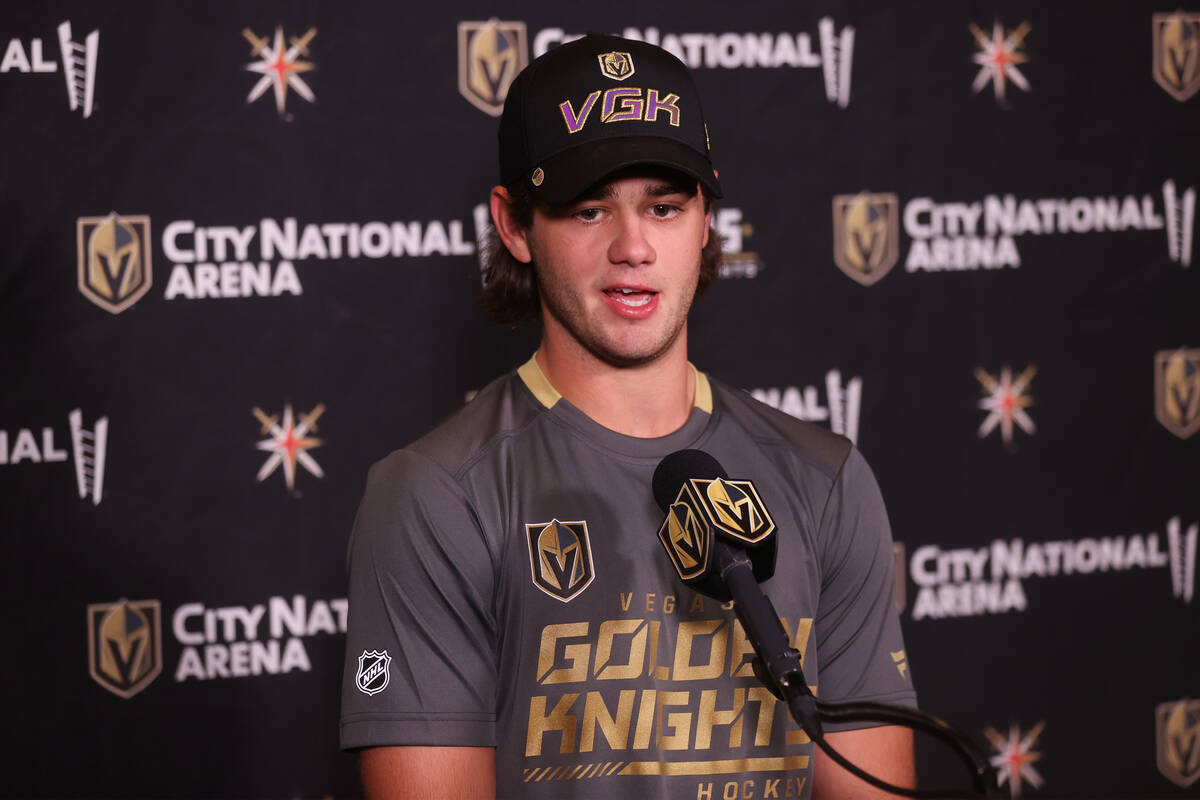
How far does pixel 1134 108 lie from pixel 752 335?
935 mm

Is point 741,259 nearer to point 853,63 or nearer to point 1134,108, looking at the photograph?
point 853,63

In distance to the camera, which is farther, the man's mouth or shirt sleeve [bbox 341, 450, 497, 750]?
the man's mouth

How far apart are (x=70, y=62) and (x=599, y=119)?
1.03 meters

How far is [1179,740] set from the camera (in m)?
2.48

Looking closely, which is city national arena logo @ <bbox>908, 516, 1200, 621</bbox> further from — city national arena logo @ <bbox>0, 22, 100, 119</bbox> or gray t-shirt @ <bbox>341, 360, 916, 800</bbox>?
city national arena logo @ <bbox>0, 22, 100, 119</bbox>

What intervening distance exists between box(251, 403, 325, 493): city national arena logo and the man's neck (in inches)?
29.1

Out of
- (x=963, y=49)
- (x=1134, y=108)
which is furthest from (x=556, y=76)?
(x=1134, y=108)

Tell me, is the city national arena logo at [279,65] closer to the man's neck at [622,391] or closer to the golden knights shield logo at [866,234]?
the man's neck at [622,391]

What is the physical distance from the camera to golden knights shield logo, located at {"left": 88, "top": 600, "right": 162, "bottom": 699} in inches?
78.5

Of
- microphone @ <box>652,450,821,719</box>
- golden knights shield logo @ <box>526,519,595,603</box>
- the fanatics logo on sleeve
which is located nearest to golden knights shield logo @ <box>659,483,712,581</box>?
microphone @ <box>652,450,821,719</box>

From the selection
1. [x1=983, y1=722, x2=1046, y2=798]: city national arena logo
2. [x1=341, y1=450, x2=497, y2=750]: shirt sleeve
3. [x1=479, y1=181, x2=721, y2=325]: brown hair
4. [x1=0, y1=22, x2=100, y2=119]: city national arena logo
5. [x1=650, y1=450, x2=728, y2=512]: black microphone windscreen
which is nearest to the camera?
[x1=650, y1=450, x2=728, y2=512]: black microphone windscreen

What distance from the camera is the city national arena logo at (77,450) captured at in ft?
6.44

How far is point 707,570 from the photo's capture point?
101cm

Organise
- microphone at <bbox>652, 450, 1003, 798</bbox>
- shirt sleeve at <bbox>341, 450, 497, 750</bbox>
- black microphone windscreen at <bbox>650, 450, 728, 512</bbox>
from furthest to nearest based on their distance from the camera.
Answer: shirt sleeve at <bbox>341, 450, 497, 750</bbox> < black microphone windscreen at <bbox>650, 450, 728, 512</bbox> < microphone at <bbox>652, 450, 1003, 798</bbox>
